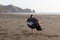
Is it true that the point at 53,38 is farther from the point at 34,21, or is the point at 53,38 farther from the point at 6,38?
the point at 6,38

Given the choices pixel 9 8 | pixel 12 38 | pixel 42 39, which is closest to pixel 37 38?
pixel 42 39

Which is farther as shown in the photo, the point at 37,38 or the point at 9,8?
the point at 9,8

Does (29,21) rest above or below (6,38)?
above

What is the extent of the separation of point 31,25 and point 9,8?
3027 inches

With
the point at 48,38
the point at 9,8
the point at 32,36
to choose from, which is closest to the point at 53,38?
the point at 48,38

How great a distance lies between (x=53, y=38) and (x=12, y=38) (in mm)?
2404

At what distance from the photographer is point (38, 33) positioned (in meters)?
16.4

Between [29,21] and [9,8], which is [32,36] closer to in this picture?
[29,21]

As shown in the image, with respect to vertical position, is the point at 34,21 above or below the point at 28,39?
above

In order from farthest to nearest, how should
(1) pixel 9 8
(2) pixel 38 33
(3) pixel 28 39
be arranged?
(1) pixel 9 8, (2) pixel 38 33, (3) pixel 28 39

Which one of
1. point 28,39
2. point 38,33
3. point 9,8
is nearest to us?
point 28,39

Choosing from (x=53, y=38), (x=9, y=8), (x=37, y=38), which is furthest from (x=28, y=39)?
(x=9, y=8)

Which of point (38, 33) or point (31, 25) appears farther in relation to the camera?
point (38, 33)

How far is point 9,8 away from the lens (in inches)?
3583
